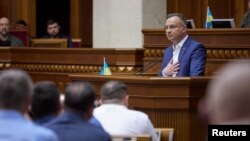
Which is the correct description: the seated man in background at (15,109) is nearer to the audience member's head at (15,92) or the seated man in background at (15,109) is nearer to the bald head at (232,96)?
the audience member's head at (15,92)

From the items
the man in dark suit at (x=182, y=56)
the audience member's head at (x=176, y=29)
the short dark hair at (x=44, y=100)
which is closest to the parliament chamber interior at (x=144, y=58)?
the man in dark suit at (x=182, y=56)

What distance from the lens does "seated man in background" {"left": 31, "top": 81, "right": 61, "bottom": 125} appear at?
4406mm

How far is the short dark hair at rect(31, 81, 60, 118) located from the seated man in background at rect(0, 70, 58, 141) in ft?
2.97

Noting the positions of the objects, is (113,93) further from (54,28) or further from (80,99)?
(54,28)

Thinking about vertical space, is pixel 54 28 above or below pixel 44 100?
above

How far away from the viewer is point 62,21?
1576 centimetres

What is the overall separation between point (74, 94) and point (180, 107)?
312 centimetres

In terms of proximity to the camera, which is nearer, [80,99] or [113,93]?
[80,99]

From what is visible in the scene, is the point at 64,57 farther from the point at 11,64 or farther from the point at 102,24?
the point at 102,24

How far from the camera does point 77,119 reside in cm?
438

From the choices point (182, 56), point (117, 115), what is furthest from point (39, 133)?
point (182, 56)

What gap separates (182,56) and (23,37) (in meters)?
5.38

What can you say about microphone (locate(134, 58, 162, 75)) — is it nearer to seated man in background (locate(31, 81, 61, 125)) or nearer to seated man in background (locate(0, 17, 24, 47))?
seated man in background (locate(0, 17, 24, 47))

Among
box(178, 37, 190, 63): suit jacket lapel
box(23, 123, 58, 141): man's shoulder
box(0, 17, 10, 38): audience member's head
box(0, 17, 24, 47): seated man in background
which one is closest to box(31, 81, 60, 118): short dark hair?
box(23, 123, 58, 141): man's shoulder
